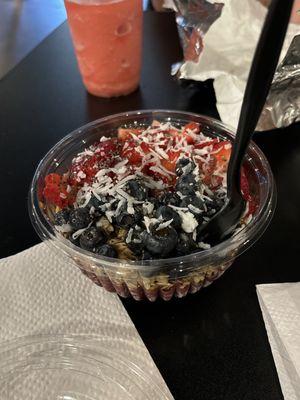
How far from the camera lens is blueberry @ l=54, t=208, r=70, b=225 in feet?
2.06

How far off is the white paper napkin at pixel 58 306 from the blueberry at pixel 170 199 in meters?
0.16

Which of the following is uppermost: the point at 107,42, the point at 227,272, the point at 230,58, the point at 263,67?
the point at 263,67

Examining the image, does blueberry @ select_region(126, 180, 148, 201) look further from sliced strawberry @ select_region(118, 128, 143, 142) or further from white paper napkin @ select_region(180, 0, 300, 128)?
white paper napkin @ select_region(180, 0, 300, 128)

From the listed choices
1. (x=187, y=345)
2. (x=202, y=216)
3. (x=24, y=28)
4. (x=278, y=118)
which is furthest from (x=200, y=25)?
(x=24, y=28)

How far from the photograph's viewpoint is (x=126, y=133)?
783 mm

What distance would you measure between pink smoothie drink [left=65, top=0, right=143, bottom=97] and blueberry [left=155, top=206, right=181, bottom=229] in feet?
1.62

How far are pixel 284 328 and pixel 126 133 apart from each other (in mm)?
406

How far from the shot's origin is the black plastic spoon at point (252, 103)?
0.40m

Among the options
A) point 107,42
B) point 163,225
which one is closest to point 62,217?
point 163,225

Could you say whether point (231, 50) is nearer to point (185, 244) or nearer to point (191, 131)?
point (191, 131)

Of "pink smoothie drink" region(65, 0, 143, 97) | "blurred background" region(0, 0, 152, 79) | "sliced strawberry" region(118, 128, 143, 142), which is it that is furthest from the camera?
"blurred background" region(0, 0, 152, 79)

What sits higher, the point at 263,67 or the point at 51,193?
the point at 263,67

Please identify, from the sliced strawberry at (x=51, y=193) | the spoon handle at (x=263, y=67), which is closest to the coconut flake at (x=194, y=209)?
the spoon handle at (x=263, y=67)

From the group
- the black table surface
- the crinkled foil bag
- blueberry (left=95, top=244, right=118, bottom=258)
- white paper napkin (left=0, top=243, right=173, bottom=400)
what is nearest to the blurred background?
the black table surface
